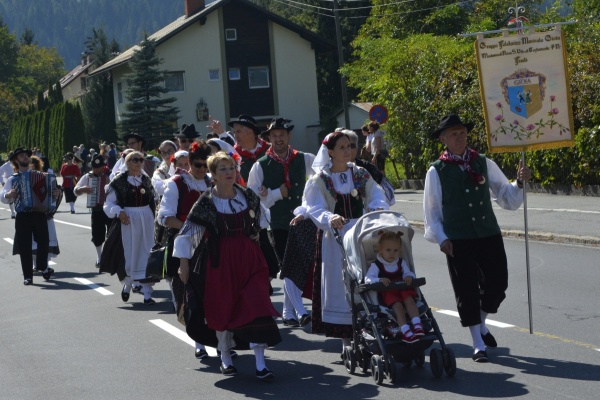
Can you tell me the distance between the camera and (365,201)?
898 cm

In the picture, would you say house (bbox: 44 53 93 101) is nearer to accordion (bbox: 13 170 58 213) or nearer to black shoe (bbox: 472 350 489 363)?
accordion (bbox: 13 170 58 213)

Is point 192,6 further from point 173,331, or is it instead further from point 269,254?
point 269,254

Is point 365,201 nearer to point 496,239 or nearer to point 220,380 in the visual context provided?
point 496,239

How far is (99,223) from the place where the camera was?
58.2 feet

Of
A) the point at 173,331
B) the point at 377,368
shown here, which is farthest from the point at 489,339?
the point at 173,331

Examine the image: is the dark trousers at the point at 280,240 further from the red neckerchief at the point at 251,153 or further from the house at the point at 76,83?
the house at the point at 76,83

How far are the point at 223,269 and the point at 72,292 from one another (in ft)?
23.4

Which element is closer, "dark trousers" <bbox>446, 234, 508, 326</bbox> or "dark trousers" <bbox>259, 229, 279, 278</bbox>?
"dark trousers" <bbox>446, 234, 508, 326</bbox>

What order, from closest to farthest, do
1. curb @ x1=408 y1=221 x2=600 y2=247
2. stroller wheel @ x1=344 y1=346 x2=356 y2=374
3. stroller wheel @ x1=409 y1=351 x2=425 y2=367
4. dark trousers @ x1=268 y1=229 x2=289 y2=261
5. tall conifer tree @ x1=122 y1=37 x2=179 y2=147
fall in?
stroller wheel @ x1=409 y1=351 x2=425 y2=367
stroller wheel @ x1=344 y1=346 x2=356 y2=374
dark trousers @ x1=268 y1=229 x2=289 y2=261
curb @ x1=408 y1=221 x2=600 y2=247
tall conifer tree @ x1=122 y1=37 x2=179 y2=147

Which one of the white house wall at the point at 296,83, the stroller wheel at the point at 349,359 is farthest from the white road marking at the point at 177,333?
the white house wall at the point at 296,83

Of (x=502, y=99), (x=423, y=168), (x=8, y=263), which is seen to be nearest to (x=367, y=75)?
(x=423, y=168)

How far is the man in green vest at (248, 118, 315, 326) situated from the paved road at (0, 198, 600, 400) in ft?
3.53

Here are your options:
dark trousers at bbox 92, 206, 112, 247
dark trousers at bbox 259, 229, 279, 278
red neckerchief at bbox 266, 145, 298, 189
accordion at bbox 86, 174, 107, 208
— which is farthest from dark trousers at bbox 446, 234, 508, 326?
dark trousers at bbox 92, 206, 112, 247

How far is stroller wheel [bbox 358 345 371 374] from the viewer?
324 inches
